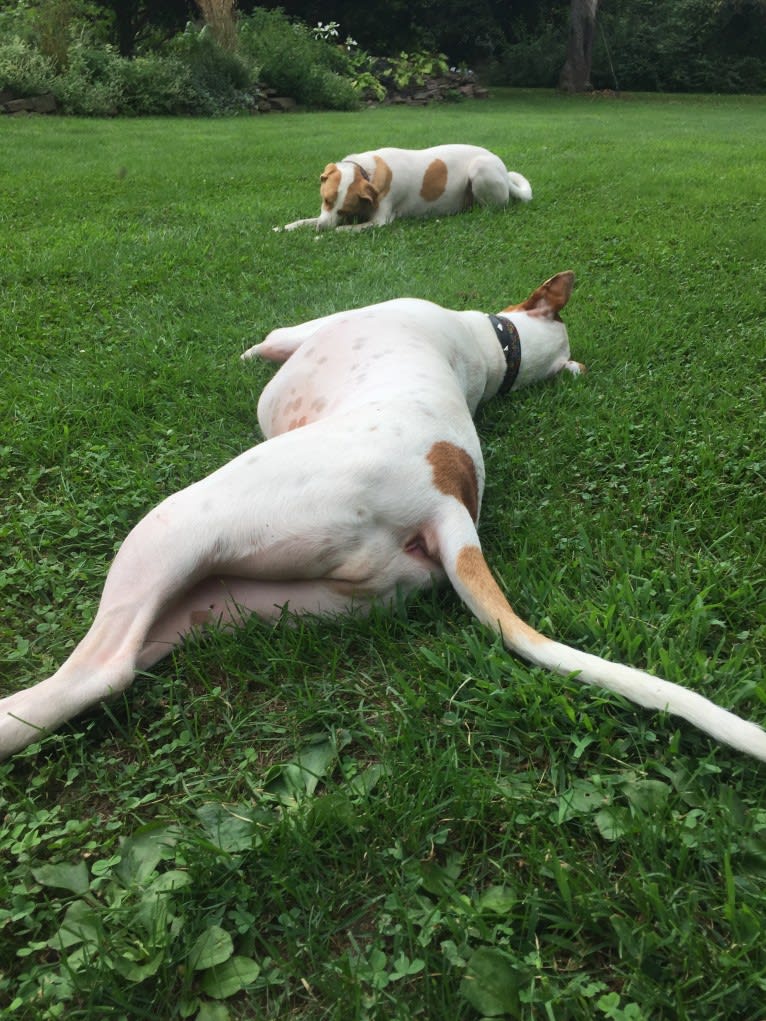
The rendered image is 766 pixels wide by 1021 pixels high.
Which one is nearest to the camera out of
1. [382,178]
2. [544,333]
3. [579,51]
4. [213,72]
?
[544,333]

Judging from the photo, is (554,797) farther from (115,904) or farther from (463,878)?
(115,904)

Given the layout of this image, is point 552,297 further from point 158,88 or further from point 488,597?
point 158,88

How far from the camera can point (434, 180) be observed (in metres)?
7.40

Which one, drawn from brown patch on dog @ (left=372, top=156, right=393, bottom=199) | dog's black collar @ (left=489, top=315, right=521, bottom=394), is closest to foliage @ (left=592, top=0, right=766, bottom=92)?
brown patch on dog @ (left=372, top=156, right=393, bottom=199)

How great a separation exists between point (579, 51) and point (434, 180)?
891 inches

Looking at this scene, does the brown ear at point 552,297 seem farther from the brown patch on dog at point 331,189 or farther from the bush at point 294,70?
the bush at point 294,70

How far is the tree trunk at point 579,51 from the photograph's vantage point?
24.9 meters

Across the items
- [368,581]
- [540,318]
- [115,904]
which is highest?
[540,318]

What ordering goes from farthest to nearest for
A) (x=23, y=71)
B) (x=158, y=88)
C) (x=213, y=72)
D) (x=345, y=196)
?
(x=213, y=72) → (x=158, y=88) → (x=23, y=71) → (x=345, y=196)

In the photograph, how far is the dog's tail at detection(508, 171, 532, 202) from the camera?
25.1 feet

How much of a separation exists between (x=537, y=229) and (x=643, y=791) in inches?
234

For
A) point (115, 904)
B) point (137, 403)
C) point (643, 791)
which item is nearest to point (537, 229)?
point (137, 403)

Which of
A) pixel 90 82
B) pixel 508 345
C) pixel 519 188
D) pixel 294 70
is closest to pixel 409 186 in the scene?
pixel 519 188

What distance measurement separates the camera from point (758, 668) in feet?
6.19
